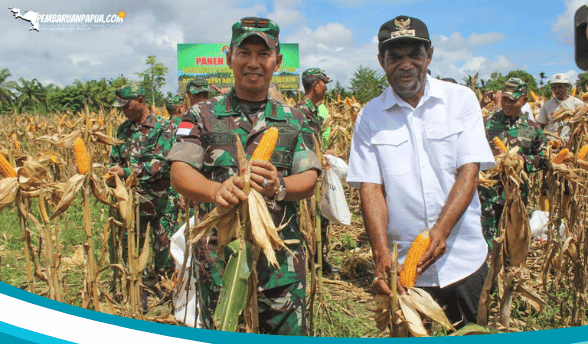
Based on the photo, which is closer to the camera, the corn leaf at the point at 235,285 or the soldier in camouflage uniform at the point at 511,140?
the corn leaf at the point at 235,285

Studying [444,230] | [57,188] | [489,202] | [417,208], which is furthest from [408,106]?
[489,202]

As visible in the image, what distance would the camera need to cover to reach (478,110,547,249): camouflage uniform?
3.93 metres

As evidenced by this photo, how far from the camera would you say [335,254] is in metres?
5.33

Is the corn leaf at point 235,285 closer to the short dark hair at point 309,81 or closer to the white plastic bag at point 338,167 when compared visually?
the white plastic bag at point 338,167

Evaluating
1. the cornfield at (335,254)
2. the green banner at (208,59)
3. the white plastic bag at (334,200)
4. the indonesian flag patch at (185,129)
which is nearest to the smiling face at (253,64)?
the indonesian flag patch at (185,129)

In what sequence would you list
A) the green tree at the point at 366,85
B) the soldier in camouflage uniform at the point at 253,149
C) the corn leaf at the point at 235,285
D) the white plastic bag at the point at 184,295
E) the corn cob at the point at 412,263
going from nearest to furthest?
the corn leaf at the point at 235,285
the corn cob at the point at 412,263
the soldier in camouflage uniform at the point at 253,149
the white plastic bag at the point at 184,295
the green tree at the point at 366,85

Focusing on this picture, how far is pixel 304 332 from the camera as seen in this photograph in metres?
2.13

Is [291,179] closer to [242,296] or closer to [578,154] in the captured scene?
[242,296]

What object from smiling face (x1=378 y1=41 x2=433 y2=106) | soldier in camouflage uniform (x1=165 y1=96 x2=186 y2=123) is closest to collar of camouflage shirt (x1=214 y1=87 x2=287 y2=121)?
smiling face (x1=378 y1=41 x2=433 y2=106)

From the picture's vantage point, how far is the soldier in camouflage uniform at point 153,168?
4031 millimetres

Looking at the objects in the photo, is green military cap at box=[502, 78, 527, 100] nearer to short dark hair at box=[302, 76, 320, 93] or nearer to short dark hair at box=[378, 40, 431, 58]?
short dark hair at box=[302, 76, 320, 93]

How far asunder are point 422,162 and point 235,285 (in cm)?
108

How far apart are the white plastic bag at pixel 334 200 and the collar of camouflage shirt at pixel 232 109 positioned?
5.90ft

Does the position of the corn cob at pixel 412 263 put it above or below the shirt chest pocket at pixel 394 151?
below
